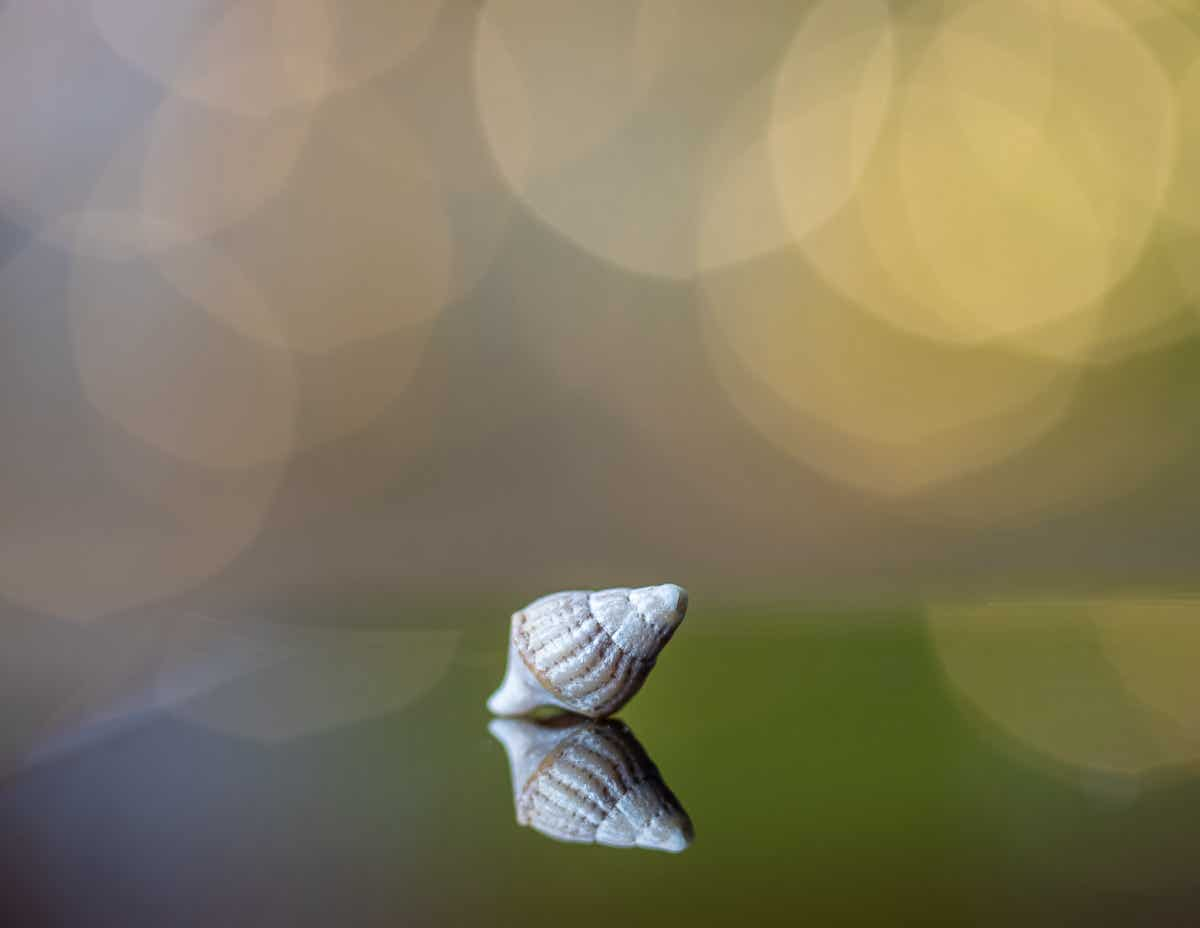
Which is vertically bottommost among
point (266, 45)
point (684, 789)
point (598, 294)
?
point (684, 789)

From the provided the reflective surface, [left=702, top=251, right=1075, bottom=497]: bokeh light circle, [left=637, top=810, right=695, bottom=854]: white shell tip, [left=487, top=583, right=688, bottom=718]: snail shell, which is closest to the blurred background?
[left=702, top=251, right=1075, bottom=497]: bokeh light circle

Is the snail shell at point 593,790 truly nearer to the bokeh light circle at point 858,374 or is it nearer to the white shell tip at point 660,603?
the white shell tip at point 660,603

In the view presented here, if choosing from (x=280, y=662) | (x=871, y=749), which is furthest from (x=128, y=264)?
(x=871, y=749)

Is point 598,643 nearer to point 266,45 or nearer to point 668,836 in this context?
point 668,836

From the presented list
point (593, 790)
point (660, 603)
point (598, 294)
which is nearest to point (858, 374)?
point (598, 294)

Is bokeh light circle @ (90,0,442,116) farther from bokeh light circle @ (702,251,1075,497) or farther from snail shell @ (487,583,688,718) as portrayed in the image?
snail shell @ (487,583,688,718)

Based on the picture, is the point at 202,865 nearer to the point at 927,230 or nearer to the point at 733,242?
the point at 733,242

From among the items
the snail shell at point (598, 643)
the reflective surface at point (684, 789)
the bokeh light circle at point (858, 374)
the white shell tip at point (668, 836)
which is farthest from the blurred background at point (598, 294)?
the white shell tip at point (668, 836)
